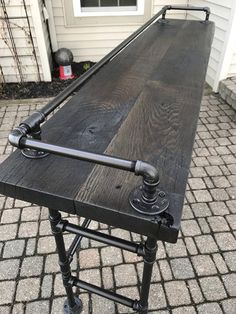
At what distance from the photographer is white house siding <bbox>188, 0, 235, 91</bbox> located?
4.08 metres

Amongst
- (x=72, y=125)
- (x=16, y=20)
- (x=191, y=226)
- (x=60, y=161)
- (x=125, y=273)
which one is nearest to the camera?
(x=60, y=161)

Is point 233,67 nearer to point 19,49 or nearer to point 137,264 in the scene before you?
point 19,49

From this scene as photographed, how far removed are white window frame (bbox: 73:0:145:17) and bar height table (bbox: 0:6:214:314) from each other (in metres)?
3.36

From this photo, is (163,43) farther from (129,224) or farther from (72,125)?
(129,224)

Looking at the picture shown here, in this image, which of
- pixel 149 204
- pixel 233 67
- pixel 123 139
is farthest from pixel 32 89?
pixel 149 204

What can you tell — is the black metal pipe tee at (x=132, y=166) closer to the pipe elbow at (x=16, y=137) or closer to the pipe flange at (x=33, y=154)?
the pipe elbow at (x=16, y=137)

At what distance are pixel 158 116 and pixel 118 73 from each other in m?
0.64

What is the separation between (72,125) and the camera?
138 centimetres

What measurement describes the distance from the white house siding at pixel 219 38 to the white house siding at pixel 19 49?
2780 millimetres

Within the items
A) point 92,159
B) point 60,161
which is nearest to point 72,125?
point 60,161

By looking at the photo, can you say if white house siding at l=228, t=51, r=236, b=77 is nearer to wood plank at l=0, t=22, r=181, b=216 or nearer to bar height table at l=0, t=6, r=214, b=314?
wood plank at l=0, t=22, r=181, b=216

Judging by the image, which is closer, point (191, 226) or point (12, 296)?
→ point (12, 296)

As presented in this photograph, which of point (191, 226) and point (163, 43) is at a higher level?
point (163, 43)

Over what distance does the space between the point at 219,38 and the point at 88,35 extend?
2253mm
